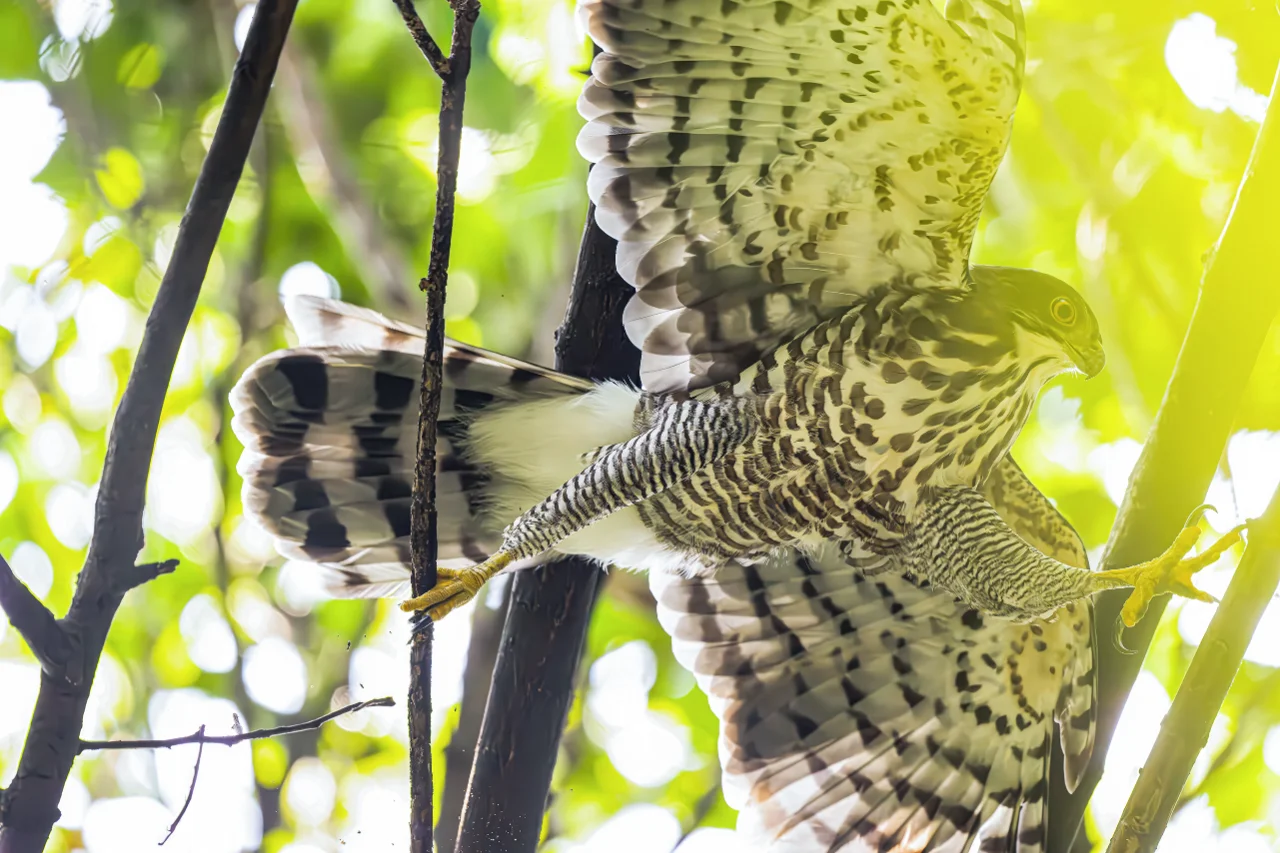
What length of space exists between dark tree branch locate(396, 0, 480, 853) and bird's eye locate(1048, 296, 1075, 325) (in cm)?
114

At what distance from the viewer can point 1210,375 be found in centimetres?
183

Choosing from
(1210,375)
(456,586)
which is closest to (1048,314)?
(1210,375)

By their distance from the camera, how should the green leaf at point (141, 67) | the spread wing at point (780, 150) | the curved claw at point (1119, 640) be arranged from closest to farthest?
1. the spread wing at point (780, 150)
2. the curved claw at point (1119, 640)
3. the green leaf at point (141, 67)

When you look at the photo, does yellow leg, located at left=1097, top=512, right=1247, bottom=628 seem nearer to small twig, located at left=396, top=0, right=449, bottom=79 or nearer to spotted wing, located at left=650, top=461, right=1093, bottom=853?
spotted wing, located at left=650, top=461, right=1093, bottom=853

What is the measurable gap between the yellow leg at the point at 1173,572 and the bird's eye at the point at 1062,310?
395 mm

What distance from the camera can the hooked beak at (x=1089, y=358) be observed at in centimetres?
195

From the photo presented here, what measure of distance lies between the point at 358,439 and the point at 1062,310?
140 cm

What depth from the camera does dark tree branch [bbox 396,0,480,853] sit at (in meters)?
1.28

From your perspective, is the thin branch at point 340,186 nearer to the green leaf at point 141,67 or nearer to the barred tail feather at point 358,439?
the green leaf at point 141,67

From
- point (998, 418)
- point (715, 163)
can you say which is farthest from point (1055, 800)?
point (715, 163)

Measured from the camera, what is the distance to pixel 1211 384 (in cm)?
183

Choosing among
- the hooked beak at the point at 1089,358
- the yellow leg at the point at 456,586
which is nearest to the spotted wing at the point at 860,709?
the hooked beak at the point at 1089,358

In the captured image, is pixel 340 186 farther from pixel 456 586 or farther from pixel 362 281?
pixel 456 586

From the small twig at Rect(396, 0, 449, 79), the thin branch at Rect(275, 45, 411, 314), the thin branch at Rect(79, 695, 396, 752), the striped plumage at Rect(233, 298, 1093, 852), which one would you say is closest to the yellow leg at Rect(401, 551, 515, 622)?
the thin branch at Rect(79, 695, 396, 752)
